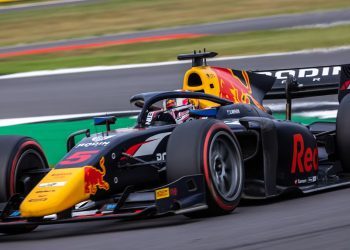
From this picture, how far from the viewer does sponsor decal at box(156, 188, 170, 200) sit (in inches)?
261

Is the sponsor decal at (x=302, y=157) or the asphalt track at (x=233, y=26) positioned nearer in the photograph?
the sponsor decal at (x=302, y=157)

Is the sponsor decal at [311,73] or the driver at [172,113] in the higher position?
the sponsor decal at [311,73]

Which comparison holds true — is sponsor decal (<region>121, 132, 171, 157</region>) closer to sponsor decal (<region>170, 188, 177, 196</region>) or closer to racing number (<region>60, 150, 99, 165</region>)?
racing number (<region>60, 150, 99, 165</region>)

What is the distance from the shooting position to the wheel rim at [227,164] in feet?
23.1

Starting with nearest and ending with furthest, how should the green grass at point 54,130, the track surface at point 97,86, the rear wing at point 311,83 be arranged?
the rear wing at point 311,83
the green grass at point 54,130
the track surface at point 97,86

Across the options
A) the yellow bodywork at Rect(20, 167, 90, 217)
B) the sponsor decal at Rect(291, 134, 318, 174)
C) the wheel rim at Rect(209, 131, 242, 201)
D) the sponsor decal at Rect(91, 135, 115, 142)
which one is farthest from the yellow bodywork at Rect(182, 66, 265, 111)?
the yellow bodywork at Rect(20, 167, 90, 217)

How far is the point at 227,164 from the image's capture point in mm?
7180

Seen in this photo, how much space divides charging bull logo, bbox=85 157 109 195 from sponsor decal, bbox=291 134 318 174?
1754 mm

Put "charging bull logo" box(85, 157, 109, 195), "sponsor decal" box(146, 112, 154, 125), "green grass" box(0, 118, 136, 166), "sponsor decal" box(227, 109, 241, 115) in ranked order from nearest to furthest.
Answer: "charging bull logo" box(85, 157, 109, 195), "sponsor decal" box(146, 112, 154, 125), "sponsor decal" box(227, 109, 241, 115), "green grass" box(0, 118, 136, 166)

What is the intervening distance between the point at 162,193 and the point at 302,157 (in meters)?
1.71

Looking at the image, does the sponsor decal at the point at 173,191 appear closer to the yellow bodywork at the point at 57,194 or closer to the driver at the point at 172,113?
the yellow bodywork at the point at 57,194

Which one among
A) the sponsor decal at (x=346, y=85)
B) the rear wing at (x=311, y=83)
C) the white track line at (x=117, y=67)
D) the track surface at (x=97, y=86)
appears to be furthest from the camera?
the white track line at (x=117, y=67)

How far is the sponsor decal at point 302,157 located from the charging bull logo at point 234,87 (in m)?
0.94

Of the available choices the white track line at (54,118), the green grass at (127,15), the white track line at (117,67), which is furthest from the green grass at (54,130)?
the green grass at (127,15)
